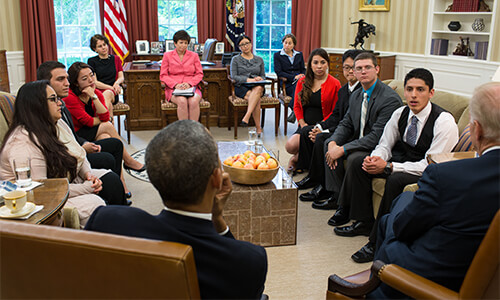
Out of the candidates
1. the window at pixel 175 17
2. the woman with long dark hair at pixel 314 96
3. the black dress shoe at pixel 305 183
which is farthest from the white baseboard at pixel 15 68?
the black dress shoe at pixel 305 183

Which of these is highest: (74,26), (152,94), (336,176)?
(74,26)

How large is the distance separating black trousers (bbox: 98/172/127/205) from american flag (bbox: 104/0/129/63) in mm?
5777

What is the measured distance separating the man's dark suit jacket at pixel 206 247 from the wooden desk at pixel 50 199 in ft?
2.49

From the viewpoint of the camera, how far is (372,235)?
319cm

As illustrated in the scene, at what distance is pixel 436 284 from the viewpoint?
175cm

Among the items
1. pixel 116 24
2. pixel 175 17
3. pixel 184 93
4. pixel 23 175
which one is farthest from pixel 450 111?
pixel 175 17

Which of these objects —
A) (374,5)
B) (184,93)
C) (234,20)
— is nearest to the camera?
(184,93)

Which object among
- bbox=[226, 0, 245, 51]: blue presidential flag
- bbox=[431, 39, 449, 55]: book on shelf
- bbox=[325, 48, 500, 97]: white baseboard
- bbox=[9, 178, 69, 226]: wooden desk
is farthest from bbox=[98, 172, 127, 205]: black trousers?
bbox=[226, 0, 245, 51]: blue presidential flag

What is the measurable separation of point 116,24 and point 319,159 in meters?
5.68

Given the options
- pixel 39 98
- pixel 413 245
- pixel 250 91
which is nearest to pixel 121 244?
pixel 413 245

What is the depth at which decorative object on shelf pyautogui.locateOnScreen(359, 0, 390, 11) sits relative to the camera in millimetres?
7812

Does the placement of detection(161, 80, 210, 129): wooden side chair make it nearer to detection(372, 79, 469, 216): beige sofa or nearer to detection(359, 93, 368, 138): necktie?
detection(359, 93, 368, 138): necktie

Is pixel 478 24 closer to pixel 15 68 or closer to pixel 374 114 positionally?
pixel 374 114

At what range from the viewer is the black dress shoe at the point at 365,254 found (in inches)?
124
